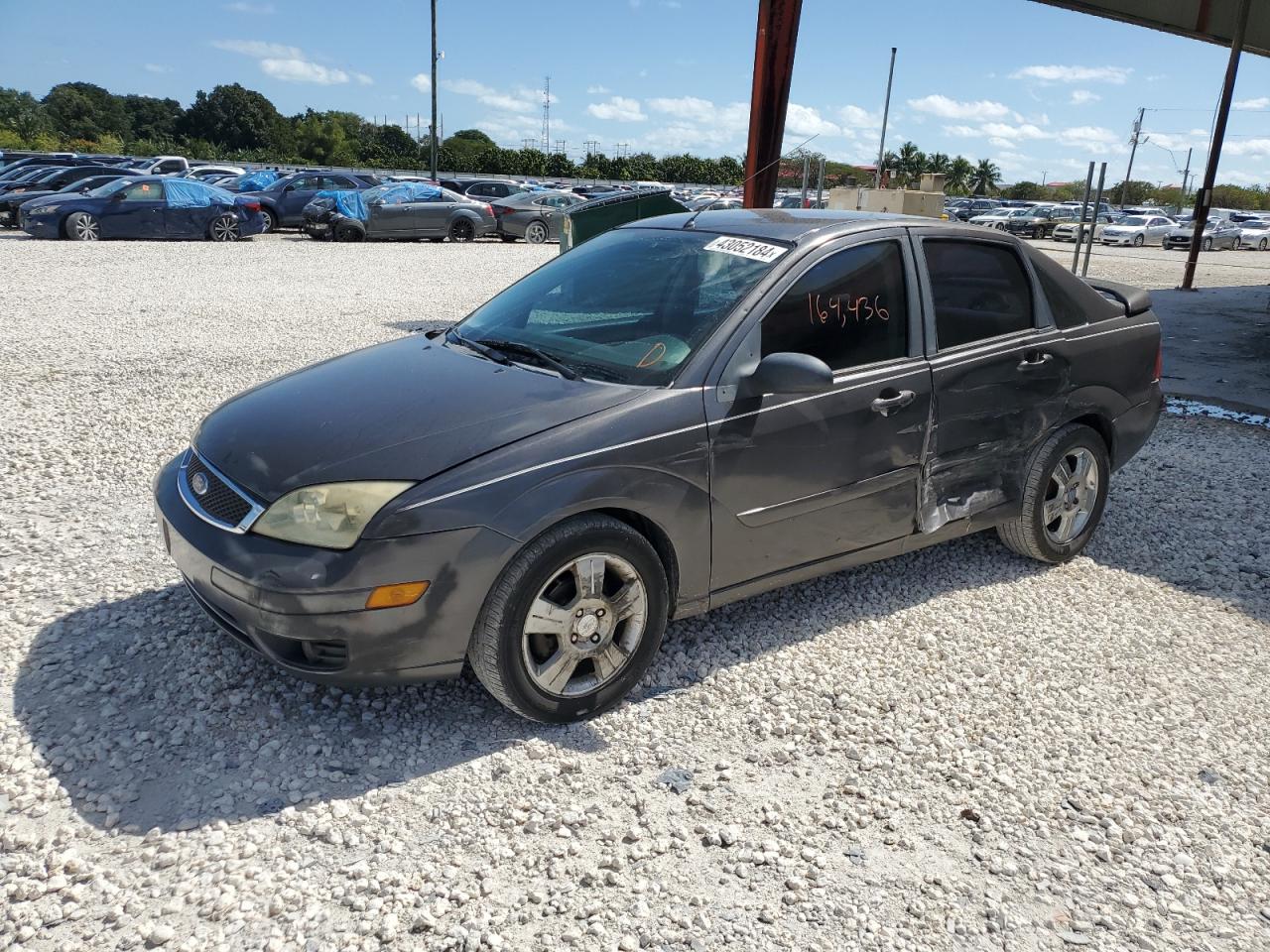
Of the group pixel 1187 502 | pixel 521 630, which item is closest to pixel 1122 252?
pixel 1187 502

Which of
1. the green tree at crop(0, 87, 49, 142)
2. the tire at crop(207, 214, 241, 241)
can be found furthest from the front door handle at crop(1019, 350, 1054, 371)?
the green tree at crop(0, 87, 49, 142)

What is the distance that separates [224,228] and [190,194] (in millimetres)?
903

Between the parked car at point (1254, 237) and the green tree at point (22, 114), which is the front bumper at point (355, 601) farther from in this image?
the green tree at point (22, 114)

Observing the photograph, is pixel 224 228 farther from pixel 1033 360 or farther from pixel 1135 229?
pixel 1135 229

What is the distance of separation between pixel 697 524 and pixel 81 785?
206 centimetres

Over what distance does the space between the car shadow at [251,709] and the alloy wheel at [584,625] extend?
202 millimetres

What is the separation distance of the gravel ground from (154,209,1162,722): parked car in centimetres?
32

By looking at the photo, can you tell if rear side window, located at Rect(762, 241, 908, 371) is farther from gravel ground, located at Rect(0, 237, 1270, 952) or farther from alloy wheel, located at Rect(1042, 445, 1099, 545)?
alloy wheel, located at Rect(1042, 445, 1099, 545)

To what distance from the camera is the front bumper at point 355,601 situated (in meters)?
2.77

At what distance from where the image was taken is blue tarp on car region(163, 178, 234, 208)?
19.2 metres

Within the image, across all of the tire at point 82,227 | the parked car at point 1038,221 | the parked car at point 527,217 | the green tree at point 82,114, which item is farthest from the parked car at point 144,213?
the green tree at point 82,114

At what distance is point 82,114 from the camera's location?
288 feet

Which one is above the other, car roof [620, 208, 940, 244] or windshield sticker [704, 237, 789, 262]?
car roof [620, 208, 940, 244]

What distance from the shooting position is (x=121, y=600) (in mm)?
3934
